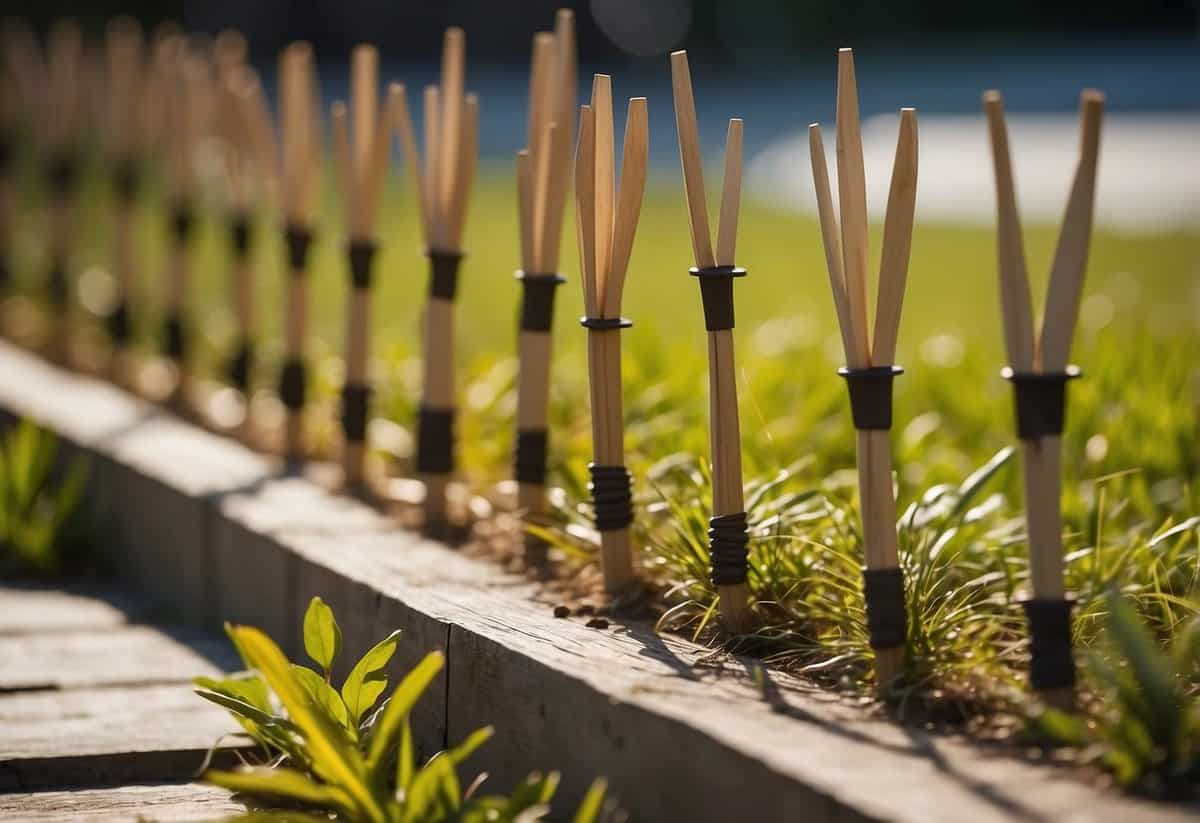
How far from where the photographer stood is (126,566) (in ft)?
14.5

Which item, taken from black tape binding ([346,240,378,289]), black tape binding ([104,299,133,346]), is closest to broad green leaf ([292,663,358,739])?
black tape binding ([346,240,378,289])

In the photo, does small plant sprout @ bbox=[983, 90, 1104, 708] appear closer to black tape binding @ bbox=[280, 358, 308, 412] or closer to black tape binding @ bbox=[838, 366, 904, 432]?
black tape binding @ bbox=[838, 366, 904, 432]

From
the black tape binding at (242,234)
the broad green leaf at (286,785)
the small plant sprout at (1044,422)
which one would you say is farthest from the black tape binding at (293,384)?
the small plant sprout at (1044,422)

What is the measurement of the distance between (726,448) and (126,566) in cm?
236

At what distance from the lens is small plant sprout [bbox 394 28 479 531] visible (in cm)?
363

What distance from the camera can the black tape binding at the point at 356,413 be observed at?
405 cm

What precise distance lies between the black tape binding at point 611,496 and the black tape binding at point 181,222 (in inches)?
117

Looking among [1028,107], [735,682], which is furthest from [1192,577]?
[1028,107]

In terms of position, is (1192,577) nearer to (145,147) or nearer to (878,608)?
(878,608)

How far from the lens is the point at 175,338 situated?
536cm

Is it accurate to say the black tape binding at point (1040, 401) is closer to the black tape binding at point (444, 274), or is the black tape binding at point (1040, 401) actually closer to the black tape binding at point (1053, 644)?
the black tape binding at point (1053, 644)

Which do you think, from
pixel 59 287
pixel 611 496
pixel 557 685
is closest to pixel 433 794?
pixel 557 685

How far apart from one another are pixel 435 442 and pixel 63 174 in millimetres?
3301

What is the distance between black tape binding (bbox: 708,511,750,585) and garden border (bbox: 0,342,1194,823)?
146 mm
